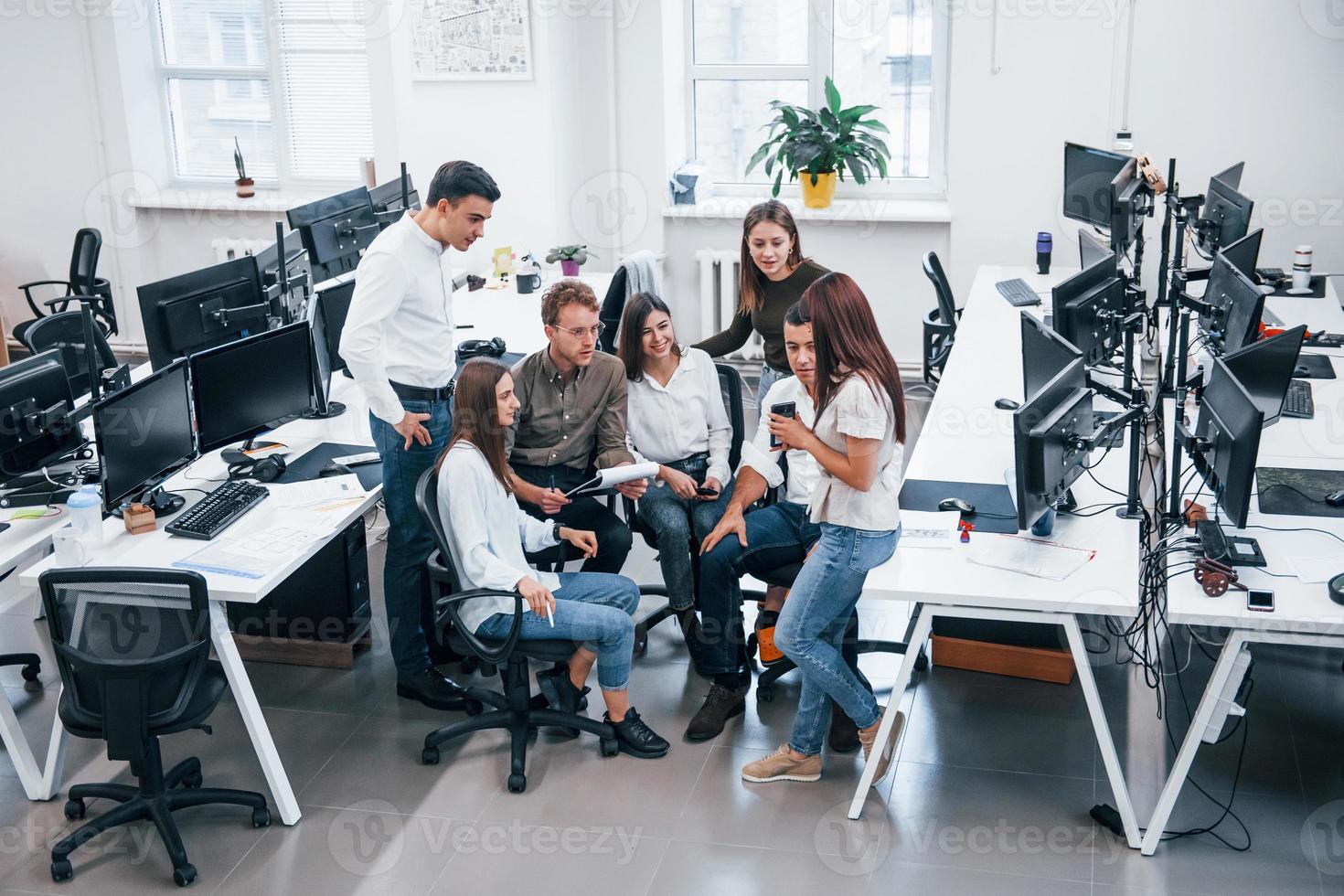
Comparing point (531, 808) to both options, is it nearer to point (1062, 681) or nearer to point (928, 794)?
point (928, 794)

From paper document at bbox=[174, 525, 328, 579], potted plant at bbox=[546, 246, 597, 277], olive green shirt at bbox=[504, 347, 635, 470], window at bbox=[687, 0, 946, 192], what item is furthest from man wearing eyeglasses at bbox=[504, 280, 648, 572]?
window at bbox=[687, 0, 946, 192]

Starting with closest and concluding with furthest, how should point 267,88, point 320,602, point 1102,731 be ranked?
point 1102,731 → point 320,602 → point 267,88

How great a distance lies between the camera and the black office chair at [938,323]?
5.86m

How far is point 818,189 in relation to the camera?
7039mm

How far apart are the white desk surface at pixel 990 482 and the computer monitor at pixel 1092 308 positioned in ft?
1.27

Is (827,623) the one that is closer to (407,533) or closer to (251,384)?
(407,533)

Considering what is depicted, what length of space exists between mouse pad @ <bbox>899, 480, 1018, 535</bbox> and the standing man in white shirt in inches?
58.1

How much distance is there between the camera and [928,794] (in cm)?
350

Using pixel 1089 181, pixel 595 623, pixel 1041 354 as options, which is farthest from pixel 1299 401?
pixel 595 623

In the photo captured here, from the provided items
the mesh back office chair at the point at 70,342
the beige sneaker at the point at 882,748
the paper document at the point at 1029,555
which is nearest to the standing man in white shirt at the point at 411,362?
the beige sneaker at the point at 882,748

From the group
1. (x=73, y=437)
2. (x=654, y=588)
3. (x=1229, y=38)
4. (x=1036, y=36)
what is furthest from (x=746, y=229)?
(x=1229, y=38)

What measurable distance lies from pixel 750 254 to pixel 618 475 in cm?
99

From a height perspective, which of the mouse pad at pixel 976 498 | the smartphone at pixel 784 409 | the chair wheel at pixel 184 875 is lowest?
the chair wheel at pixel 184 875

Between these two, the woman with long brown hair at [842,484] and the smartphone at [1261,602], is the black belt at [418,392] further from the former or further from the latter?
the smartphone at [1261,602]
